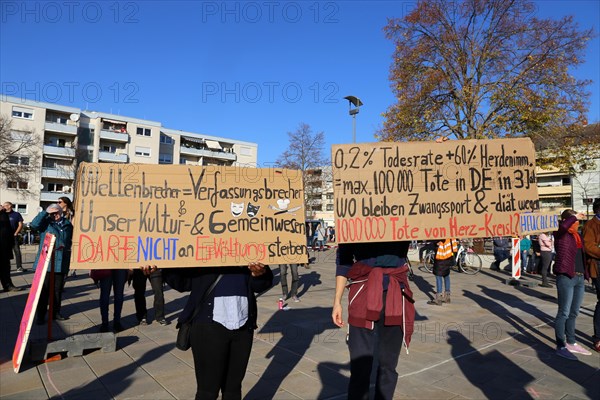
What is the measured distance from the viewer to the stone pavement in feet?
13.5

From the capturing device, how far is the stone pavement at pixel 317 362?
413cm

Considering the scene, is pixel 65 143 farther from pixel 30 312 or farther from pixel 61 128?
pixel 30 312

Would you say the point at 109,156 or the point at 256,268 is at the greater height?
the point at 109,156

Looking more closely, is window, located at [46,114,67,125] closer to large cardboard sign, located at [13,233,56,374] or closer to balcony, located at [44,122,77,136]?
balcony, located at [44,122,77,136]

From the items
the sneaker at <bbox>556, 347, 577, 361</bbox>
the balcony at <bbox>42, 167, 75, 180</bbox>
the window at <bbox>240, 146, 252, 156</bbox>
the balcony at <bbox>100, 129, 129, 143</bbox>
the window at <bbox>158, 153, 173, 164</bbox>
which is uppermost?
the window at <bbox>240, 146, 252, 156</bbox>

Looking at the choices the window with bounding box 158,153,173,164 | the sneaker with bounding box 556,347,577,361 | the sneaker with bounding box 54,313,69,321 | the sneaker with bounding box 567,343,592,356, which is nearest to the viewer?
the sneaker with bounding box 556,347,577,361

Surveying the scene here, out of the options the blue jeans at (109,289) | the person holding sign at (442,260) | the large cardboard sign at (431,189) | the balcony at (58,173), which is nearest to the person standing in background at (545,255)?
the person holding sign at (442,260)

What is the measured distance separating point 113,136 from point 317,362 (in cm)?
6421

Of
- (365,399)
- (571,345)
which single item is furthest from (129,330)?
(571,345)

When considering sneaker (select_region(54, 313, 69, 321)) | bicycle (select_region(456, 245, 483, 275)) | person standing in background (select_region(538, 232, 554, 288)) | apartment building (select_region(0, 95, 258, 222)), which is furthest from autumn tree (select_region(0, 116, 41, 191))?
person standing in background (select_region(538, 232, 554, 288))

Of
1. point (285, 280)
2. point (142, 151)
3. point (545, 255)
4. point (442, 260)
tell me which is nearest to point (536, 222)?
point (442, 260)

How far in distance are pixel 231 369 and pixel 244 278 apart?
62cm

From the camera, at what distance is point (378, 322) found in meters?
2.99

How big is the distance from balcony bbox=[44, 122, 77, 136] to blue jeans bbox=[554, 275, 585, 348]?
64.2m
